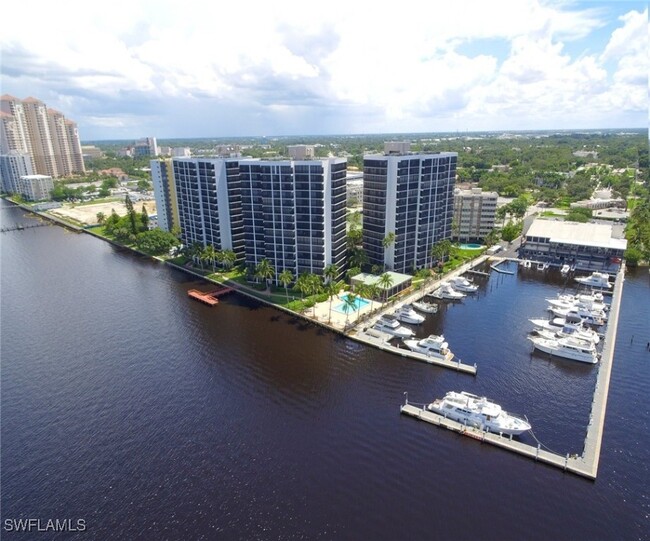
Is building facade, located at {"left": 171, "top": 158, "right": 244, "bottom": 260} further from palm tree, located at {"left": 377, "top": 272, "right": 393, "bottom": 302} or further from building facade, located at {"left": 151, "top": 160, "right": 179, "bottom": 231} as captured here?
palm tree, located at {"left": 377, "top": 272, "right": 393, "bottom": 302}

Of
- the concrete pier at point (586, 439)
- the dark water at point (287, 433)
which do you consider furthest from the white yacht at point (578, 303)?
the concrete pier at point (586, 439)

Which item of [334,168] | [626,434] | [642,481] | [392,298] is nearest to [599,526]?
[642,481]

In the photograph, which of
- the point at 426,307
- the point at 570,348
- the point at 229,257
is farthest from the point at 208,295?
the point at 570,348

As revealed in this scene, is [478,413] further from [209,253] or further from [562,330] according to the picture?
[209,253]

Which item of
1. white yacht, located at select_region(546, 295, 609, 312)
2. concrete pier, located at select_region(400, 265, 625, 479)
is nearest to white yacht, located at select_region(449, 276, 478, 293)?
white yacht, located at select_region(546, 295, 609, 312)

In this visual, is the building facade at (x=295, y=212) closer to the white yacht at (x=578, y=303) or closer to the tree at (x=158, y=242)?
the tree at (x=158, y=242)

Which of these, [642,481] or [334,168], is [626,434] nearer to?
[642,481]
